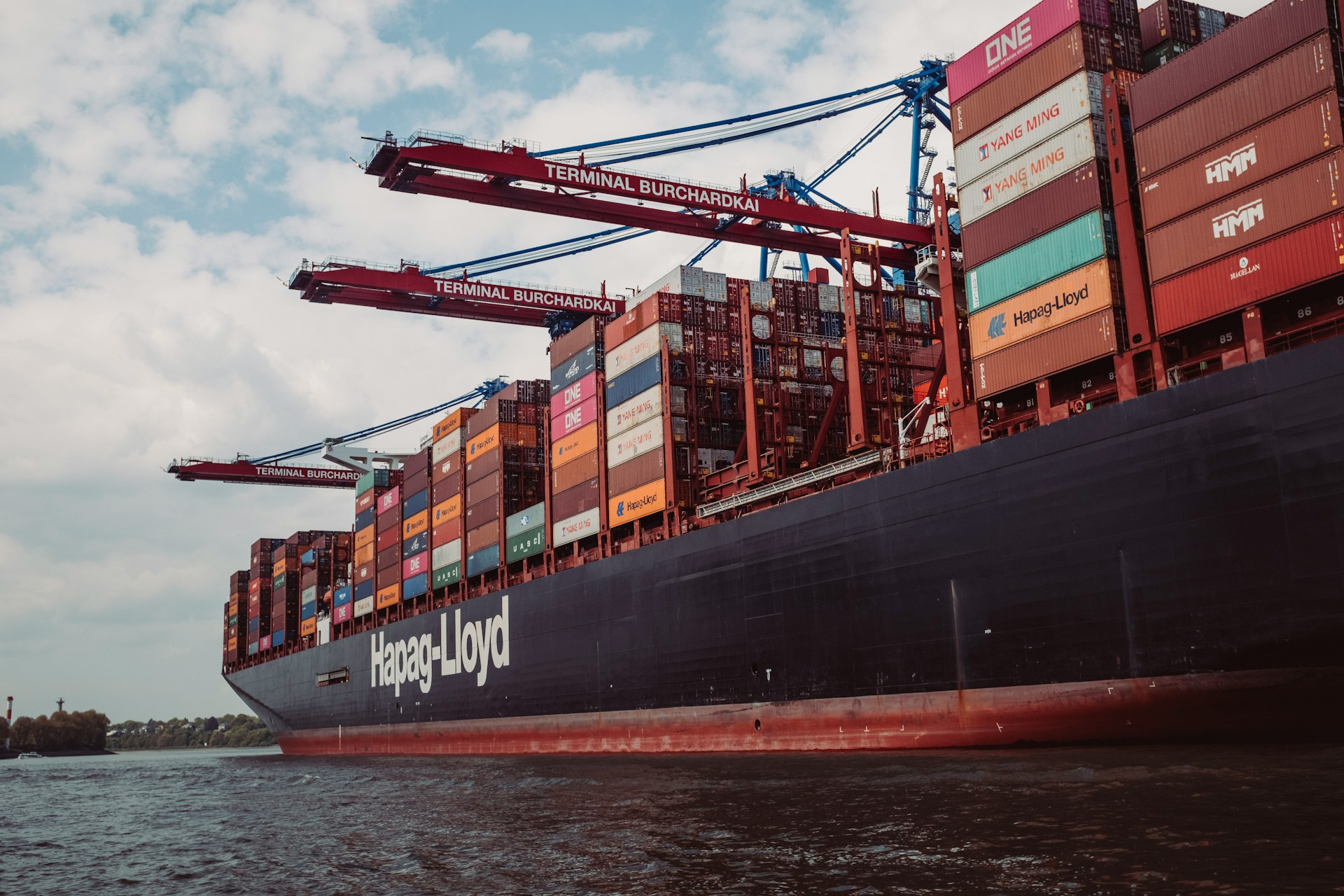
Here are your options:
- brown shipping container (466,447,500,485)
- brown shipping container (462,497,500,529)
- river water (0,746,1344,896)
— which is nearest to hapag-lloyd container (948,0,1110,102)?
river water (0,746,1344,896)

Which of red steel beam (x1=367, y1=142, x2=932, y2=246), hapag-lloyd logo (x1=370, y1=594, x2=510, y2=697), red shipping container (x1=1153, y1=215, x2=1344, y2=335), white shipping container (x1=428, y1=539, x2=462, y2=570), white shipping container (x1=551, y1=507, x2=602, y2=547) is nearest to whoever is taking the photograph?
red shipping container (x1=1153, y1=215, x2=1344, y2=335)

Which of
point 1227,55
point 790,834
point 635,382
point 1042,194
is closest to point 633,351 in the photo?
point 635,382

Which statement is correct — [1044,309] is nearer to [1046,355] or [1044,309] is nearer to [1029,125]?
[1046,355]

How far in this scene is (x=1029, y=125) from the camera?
22.3m

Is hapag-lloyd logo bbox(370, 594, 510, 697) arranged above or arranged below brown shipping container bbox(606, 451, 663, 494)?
below

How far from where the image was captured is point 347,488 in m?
66.1

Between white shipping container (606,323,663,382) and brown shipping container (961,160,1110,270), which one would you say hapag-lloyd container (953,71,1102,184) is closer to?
brown shipping container (961,160,1110,270)

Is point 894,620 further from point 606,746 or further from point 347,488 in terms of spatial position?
point 347,488

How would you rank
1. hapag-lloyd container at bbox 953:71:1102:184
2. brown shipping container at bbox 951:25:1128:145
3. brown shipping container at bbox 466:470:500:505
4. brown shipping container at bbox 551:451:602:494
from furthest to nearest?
brown shipping container at bbox 466:470:500:505, brown shipping container at bbox 551:451:602:494, brown shipping container at bbox 951:25:1128:145, hapag-lloyd container at bbox 953:71:1102:184

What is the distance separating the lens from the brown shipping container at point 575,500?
3544 centimetres

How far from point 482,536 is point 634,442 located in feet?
40.7

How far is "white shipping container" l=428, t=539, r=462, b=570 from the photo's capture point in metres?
45.4

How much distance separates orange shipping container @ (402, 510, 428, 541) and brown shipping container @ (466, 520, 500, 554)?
5.73 meters

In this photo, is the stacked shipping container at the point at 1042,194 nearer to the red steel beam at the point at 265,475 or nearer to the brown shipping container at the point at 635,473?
the brown shipping container at the point at 635,473
